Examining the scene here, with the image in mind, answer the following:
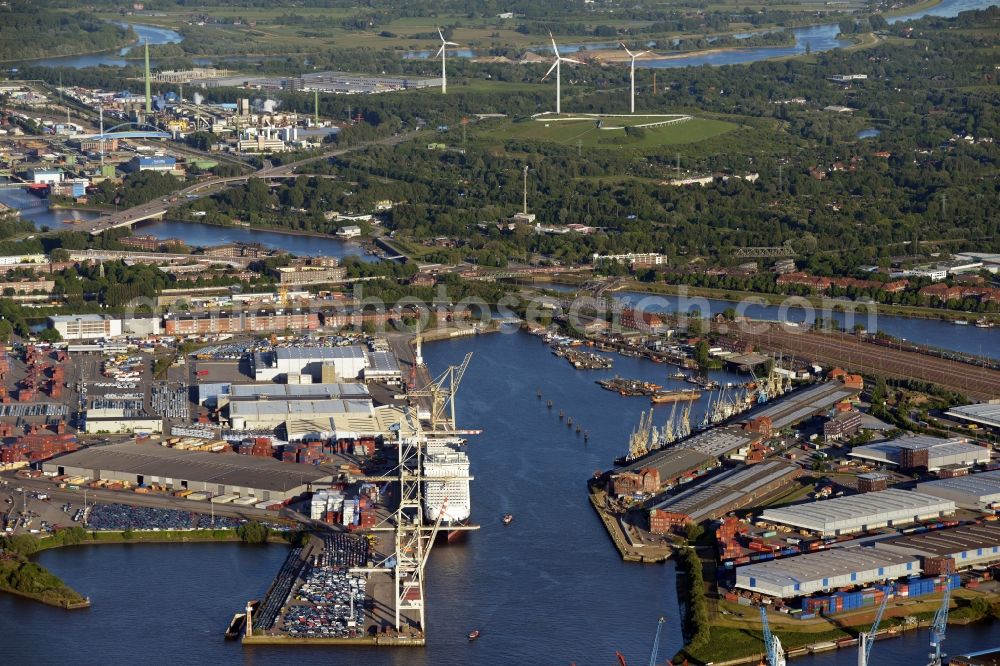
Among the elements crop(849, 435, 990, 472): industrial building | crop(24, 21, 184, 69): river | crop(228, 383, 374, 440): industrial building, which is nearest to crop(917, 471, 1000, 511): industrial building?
crop(849, 435, 990, 472): industrial building

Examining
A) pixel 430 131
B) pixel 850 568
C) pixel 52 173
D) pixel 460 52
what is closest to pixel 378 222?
pixel 52 173

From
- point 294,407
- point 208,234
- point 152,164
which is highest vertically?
point 152,164

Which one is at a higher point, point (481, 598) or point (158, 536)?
point (158, 536)

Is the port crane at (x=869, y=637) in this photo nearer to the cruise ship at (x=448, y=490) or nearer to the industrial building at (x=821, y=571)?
the industrial building at (x=821, y=571)

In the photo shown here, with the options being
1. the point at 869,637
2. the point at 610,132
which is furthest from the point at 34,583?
the point at 610,132

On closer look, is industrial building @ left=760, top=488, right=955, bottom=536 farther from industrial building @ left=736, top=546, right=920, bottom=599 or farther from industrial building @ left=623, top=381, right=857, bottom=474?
industrial building @ left=623, top=381, right=857, bottom=474

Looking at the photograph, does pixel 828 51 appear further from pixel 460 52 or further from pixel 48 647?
pixel 48 647

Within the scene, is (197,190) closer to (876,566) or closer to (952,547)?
(952,547)
